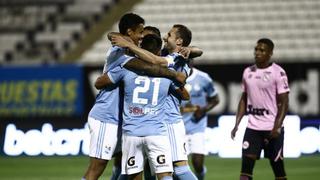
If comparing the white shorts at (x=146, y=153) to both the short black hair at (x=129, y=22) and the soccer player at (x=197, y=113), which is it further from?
the soccer player at (x=197, y=113)

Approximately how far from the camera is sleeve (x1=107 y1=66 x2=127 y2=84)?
806 cm

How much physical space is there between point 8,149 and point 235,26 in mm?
9307

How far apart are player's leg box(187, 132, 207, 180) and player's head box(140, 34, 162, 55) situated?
157 inches

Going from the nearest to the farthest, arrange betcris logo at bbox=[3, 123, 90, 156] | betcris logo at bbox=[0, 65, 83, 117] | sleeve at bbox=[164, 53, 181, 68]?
sleeve at bbox=[164, 53, 181, 68]
betcris logo at bbox=[3, 123, 90, 156]
betcris logo at bbox=[0, 65, 83, 117]

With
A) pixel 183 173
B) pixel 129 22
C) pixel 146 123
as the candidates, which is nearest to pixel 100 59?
pixel 129 22

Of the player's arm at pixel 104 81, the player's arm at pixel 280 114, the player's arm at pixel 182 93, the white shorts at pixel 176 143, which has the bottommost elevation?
the white shorts at pixel 176 143

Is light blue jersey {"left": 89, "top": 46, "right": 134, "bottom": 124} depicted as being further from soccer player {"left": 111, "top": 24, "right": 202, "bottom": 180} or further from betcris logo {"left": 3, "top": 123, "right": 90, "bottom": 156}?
betcris logo {"left": 3, "top": 123, "right": 90, "bottom": 156}

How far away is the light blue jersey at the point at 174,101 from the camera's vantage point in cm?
823

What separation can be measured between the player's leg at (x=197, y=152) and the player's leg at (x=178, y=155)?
11.2 feet

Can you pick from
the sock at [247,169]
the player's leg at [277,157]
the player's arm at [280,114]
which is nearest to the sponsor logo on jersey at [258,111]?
the player's arm at [280,114]

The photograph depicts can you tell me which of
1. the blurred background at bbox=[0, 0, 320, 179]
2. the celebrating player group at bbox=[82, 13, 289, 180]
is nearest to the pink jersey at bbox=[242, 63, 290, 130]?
the celebrating player group at bbox=[82, 13, 289, 180]

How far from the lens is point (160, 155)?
7867mm

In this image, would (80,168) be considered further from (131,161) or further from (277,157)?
(131,161)

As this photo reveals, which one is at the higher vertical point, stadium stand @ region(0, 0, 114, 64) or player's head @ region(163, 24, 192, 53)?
stadium stand @ region(0, 0, 114, 64)
